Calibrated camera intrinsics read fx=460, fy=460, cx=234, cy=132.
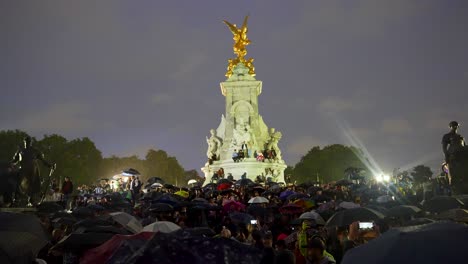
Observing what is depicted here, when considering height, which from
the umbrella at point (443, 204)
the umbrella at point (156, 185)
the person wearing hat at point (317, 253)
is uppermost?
the umbrella at point (156, 185)

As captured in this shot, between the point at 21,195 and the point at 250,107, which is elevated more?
the point at 250,107

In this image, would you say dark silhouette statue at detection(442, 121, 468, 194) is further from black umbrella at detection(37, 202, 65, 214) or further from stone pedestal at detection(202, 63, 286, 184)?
stone pedestal at detection(202, 63, 286, 184)

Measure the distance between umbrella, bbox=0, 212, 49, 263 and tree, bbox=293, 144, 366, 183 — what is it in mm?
82400

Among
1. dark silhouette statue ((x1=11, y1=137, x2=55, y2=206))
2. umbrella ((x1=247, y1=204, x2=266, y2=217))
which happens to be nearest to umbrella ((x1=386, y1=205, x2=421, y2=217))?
umbrella ((x1=247, y1=204, x2=266, y2=217))

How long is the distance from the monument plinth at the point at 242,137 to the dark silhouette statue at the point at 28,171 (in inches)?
1057

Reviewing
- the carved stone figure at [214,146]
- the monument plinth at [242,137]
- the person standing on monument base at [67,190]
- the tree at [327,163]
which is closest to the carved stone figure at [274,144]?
the monument plinth at [242,137]

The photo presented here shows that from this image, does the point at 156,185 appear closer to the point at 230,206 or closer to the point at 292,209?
the point at 230,206

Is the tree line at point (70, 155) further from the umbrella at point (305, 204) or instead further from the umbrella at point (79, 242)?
the umbrella at point (79, 242)

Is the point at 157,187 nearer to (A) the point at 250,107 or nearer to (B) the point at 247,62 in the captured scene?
(A) the point at 250,107

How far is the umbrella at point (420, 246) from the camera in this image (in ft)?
9.35

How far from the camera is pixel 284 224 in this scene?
44.1 feet

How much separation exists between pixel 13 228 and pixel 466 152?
11722 mm

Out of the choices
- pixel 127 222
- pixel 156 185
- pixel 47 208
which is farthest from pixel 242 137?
pixel 127 222

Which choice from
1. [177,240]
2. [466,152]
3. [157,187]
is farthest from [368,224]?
[157,187]
